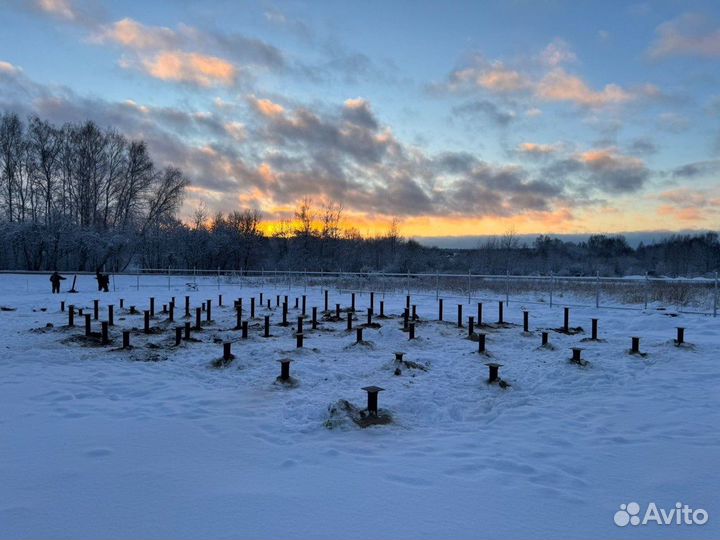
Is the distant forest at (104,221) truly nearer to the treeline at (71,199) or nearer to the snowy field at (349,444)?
the treeline at (71,199)

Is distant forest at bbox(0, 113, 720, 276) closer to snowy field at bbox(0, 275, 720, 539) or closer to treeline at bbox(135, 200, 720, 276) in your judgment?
treeline at bbox(135, 200, 720, 276)

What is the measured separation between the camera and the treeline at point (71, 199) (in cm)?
4678

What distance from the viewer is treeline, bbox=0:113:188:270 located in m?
46.8

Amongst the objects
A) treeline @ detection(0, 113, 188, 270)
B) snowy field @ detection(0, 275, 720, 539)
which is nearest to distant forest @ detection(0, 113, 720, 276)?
treeline @ detection(0, 113, 188, 270)

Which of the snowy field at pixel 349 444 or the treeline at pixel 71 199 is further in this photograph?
the treeline at pixel 71 199

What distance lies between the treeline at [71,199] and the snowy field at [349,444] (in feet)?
142

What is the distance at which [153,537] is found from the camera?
320 cm

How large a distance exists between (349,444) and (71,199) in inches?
2199

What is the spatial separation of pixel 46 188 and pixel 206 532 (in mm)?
56639

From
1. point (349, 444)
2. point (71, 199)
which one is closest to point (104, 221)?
point (71, 199)

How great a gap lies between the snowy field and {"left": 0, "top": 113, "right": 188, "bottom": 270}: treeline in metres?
43.2

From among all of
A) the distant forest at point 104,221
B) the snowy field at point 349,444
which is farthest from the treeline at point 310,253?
the snowy field at point 349,444

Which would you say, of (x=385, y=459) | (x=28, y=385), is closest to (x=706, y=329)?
(x=385, y=459)

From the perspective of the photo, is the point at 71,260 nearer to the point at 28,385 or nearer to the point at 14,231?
the point at 14,231
